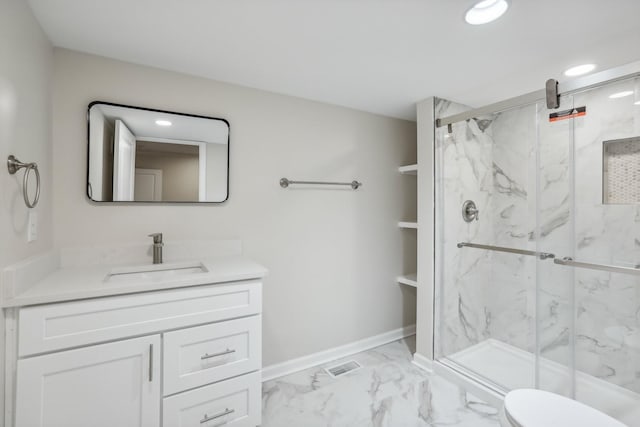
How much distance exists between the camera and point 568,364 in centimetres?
168

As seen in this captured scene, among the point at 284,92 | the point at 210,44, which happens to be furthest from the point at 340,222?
the point at 210,44

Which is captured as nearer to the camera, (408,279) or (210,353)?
(210,353)

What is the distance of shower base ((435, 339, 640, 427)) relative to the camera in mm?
1532

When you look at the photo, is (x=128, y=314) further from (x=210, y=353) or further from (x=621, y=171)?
(x=621, y=171)

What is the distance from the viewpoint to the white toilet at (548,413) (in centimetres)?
120

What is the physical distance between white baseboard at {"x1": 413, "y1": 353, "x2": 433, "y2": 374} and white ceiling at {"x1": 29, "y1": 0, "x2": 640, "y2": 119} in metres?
2.00

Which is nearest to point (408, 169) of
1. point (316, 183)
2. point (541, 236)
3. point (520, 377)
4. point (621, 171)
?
point (316, 183)

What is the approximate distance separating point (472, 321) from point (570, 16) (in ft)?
6.52

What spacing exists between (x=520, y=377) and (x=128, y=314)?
2297 mm

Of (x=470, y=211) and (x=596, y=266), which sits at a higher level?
(x=470, y=211)

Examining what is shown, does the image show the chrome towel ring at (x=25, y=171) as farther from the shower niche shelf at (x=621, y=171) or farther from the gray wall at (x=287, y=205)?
the shower niche shelf at (x=621, y=171)

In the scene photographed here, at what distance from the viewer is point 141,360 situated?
1.34 metres

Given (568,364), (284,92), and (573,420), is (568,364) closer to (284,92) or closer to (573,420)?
(573,420)

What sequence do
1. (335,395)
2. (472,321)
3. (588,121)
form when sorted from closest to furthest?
1. (588,121)
2. (335,395)
3. (472,321)
